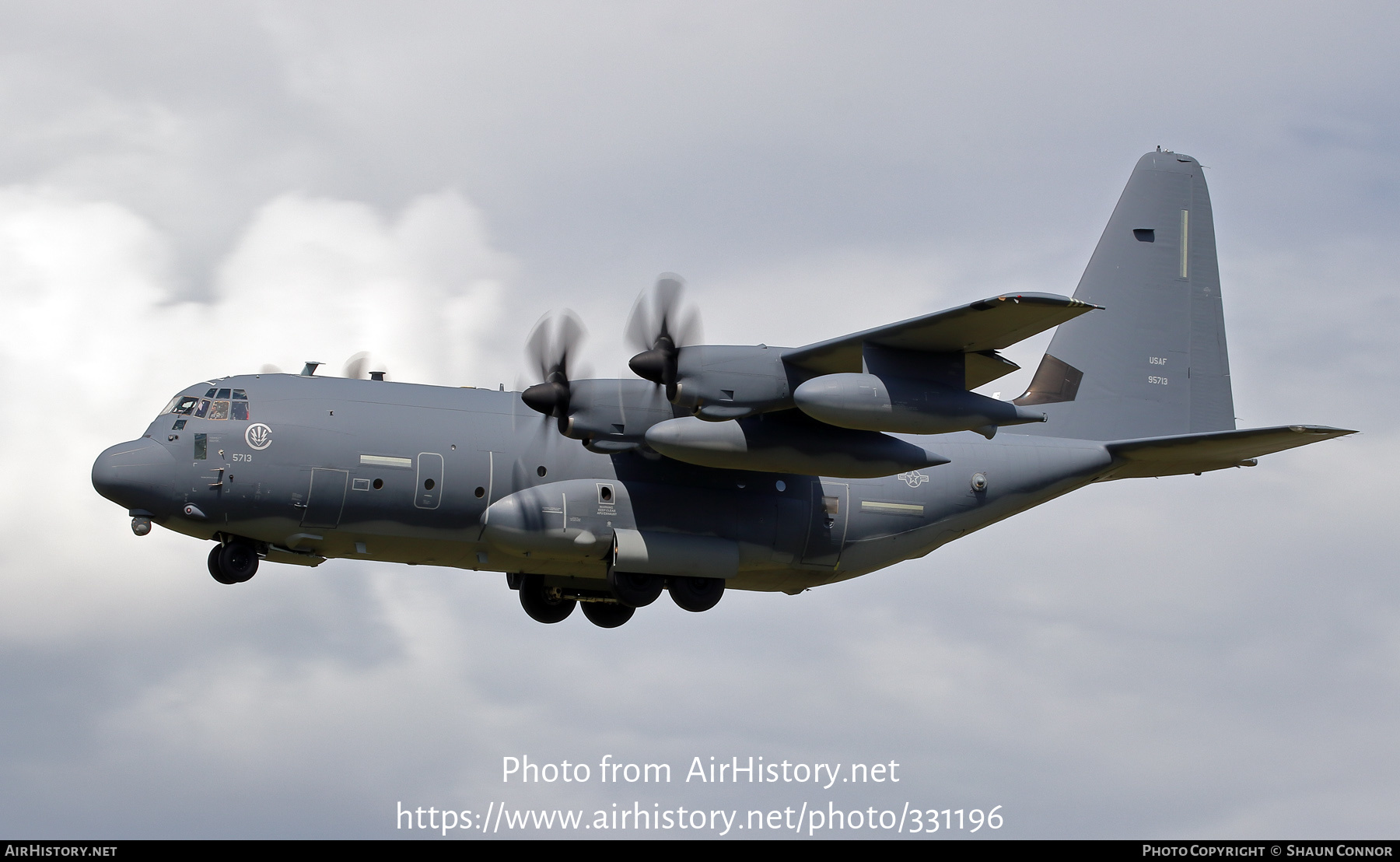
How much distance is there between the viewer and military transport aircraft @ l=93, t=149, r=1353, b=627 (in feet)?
61.9

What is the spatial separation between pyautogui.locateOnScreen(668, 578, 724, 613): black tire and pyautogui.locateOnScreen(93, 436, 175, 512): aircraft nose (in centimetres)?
725

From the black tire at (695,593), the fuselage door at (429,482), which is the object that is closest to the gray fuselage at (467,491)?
the fuselage door at (429,482)

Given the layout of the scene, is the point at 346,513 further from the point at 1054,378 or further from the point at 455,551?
the point at 1054,378

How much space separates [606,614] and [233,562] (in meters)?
6.16

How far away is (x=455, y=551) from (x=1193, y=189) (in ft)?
49.2

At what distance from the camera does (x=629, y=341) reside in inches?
771

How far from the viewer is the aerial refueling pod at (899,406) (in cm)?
1816

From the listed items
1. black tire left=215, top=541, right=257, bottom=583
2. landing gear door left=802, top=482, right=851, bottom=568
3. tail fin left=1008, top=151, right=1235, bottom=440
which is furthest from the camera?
tail fin left=1008, top=151, right=1235, bottom=440

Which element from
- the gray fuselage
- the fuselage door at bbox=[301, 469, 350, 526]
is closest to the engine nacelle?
the gray fuselage

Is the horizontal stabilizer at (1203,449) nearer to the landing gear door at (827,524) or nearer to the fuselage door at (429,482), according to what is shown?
the landing gear door at (827,524)

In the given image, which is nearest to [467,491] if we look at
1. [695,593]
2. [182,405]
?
[695,593]

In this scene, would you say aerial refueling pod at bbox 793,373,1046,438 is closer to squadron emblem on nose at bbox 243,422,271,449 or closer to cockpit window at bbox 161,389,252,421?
squadron emblem on nose at bbox 243,422,271,449
